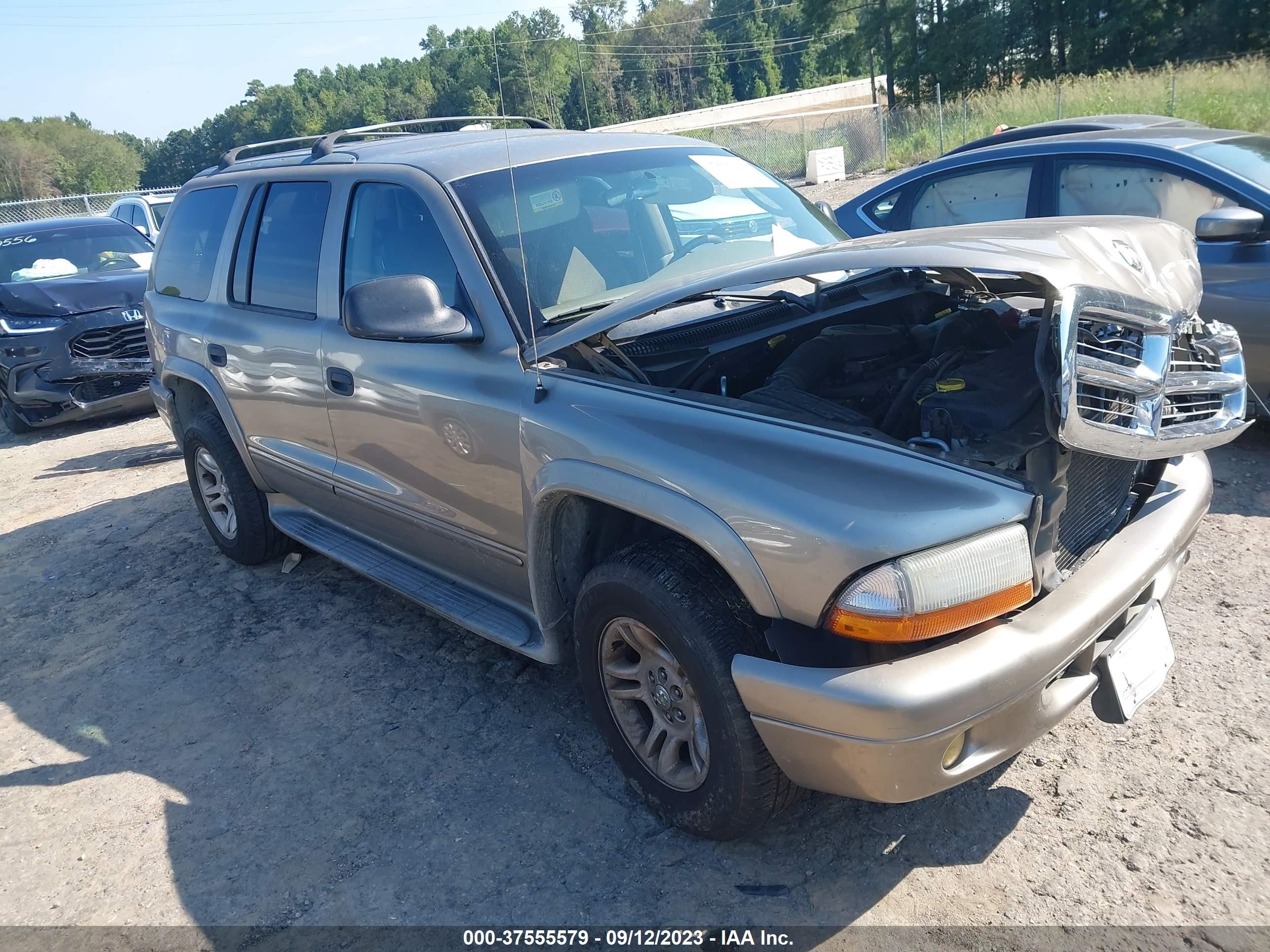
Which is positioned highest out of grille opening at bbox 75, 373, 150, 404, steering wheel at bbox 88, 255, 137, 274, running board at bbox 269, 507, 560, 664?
steering wheel at bbox 88, 255, 137, 274

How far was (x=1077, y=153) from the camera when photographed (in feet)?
18.1

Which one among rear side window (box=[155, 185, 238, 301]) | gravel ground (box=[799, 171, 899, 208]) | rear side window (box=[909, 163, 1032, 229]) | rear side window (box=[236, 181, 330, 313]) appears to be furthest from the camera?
gravel ground (box=[799, 171, 899, 208])

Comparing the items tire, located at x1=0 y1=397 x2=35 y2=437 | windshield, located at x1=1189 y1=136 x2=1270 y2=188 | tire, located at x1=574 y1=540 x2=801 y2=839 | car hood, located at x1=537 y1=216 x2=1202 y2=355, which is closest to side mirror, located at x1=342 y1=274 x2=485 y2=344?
car hood, located at x1=537 y1=216 x2=1202 y2=355

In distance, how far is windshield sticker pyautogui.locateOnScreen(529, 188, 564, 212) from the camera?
11.1 feet

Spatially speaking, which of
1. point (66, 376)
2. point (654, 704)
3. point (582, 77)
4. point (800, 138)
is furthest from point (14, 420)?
point (800, 138)

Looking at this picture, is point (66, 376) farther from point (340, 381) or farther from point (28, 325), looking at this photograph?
point (340, 381)

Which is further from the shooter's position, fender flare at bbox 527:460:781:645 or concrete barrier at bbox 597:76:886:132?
concrete barrier at bbox 597:76:886:132

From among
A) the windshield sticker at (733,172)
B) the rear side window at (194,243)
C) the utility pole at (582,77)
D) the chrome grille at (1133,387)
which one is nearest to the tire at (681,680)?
the chrome grille at (1133,387)

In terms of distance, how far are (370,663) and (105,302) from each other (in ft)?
22.4

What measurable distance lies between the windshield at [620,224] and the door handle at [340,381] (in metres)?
0.83

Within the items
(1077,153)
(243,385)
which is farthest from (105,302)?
(1077,153)

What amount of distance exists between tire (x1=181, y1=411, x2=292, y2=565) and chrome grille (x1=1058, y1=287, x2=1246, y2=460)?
389cm

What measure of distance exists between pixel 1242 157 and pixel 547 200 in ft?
13.7

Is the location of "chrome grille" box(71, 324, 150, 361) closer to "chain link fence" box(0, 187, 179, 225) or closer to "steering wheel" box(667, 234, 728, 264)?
"steering wheel" box(667, 234, 728, 264)
